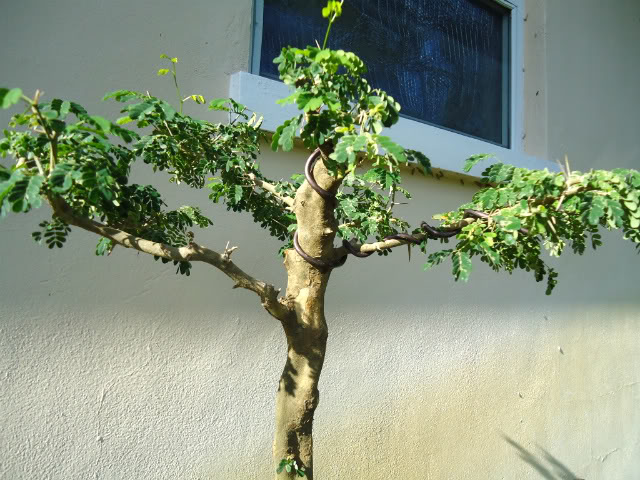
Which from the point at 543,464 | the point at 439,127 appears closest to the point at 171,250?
the point at 439,127

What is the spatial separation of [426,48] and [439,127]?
0.41m

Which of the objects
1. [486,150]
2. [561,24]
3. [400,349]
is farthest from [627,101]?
[400,349]

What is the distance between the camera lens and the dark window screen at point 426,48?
7.95ft

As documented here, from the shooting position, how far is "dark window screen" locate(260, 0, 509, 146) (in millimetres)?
2422

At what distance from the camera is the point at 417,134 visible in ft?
8.39

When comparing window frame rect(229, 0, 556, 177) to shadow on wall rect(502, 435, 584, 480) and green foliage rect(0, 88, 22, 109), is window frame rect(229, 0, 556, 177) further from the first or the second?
shadow on wall rect(502, 435, 584, 480)

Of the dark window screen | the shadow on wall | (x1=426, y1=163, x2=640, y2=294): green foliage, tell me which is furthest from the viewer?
the shadow on wall

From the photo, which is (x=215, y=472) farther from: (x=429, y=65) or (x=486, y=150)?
(x=429, y=65)

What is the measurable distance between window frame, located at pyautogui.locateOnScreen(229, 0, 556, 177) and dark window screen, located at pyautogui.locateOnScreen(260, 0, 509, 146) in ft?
0.16

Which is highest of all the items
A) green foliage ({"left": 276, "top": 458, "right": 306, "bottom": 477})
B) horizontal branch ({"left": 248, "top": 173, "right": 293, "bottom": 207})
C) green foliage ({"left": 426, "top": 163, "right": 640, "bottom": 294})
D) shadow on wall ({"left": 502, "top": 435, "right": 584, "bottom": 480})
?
horizontal branch ({"left": 248, "top": 173, "right": 293, "bottom": 207})

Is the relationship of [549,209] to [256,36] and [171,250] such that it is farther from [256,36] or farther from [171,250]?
[256,36]

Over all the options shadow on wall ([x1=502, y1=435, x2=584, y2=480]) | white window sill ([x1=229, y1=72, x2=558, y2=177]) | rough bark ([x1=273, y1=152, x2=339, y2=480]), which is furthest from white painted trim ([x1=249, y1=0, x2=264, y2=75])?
shadow on wall ([x1=502, y1=435, x2=584, y2=480])

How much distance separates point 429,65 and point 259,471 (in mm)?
2043

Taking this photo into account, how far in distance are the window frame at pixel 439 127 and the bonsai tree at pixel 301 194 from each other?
25.9 inches
